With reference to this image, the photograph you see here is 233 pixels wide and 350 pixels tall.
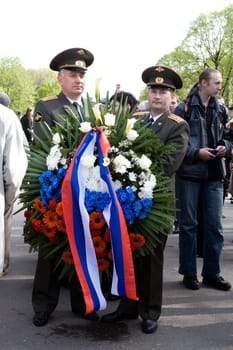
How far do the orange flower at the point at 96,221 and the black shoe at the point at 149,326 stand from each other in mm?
888

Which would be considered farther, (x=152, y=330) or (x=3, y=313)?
(x=3, y=313)

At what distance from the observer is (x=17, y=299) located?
498 cm

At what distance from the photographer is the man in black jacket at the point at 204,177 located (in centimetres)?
533

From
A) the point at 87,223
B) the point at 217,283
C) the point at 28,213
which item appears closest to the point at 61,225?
the point at 87,223

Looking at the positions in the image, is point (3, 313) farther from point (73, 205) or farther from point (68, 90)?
point (68, 90)

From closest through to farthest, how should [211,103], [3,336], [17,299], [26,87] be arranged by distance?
1. [3,336]
2. [17,299]
3. [211,103]
4. [26,87]


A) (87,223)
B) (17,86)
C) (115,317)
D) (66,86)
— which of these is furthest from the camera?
(17,86)

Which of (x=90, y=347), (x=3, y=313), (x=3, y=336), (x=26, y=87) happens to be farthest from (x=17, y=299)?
(x=26, y=87)

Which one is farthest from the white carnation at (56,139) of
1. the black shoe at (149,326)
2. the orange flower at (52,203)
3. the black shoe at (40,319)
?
the black shoe at (149,326)

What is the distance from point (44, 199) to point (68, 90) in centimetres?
144

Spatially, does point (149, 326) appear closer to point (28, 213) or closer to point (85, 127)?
point (28, 213)

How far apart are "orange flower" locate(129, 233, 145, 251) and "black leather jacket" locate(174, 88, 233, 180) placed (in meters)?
1.62

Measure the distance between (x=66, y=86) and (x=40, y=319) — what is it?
6.84ft

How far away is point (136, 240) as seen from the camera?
3877 millimetres
